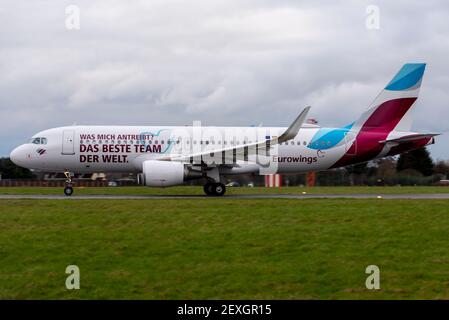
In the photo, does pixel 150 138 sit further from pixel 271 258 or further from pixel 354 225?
pixel 271 258

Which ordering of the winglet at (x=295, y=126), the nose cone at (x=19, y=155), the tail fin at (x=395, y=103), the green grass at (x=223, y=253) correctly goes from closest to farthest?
the green grass at (x=223, y=253), the winglet at (x=295, y=126), the nose cone at (x=19, y=155), the tail fin at (x=395, y=103)

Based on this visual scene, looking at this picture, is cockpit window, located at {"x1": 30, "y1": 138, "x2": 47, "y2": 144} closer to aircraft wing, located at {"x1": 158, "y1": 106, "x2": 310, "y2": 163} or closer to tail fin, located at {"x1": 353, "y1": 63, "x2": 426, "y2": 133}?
aircraft wing, located at {"x1": 158, "y1": 106, "x2": 310, "y2": 163}

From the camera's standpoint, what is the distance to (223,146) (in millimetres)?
35406

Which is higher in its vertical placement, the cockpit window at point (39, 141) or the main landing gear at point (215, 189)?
the cockpit window at point (39, 141)

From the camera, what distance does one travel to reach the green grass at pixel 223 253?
12.7m

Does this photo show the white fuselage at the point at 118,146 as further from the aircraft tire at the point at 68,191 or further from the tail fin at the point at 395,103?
the tail fin at the point at 395,103

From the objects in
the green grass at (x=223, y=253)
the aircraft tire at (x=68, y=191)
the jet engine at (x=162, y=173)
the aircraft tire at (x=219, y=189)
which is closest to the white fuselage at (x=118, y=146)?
the aircraft tire at (x=219, y=189)

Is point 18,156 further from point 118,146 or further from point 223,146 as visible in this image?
point 223,146

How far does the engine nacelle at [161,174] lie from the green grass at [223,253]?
34.4ft

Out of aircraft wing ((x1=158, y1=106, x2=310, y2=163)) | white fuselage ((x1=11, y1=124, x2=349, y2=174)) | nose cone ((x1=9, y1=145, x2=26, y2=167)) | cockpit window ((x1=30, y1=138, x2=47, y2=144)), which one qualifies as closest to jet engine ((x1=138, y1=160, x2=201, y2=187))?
aircraft wing ((x1=158, y1=106, x2=310, y2=163))

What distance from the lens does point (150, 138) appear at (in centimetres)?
3434

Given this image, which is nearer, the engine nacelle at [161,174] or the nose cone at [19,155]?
the engine nacelle at [161,174]

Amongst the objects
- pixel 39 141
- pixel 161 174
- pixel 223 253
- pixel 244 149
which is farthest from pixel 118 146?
pixel 223 253
